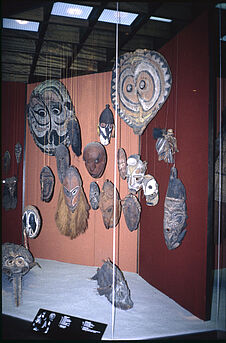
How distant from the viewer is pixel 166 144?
281 centimetres

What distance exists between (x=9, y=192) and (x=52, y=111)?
1.24m

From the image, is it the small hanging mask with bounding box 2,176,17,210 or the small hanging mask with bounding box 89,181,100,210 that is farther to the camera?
the small hanging mask with bounding box 2,176,17,210

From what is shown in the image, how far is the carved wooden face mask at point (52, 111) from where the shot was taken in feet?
11.7

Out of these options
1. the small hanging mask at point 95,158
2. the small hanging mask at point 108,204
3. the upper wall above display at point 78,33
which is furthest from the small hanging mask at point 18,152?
the small hanging mask at point 108,204

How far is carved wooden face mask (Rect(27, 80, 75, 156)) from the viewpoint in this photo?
355 centimetres

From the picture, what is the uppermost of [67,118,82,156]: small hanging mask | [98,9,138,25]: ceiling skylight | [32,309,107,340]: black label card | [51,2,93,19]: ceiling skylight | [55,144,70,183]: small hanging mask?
[51,2,93,19]: ceiling skylight

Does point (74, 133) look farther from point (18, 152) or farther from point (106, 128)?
point (18, 152)

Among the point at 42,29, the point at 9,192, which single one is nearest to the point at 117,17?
the point at 42,29

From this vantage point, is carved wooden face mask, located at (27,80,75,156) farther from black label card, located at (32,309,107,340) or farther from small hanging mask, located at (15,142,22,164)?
black label card, located at (32,309,107,340)

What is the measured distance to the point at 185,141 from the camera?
285cm

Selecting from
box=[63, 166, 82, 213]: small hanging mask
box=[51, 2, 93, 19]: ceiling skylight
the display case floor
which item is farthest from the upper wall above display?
the display case floor

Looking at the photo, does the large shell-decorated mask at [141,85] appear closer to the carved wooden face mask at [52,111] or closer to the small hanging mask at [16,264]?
the carved wooden face mask at [52,111]

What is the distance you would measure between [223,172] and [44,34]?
2210 mm

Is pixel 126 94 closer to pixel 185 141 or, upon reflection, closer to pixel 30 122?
pixel 185 141
